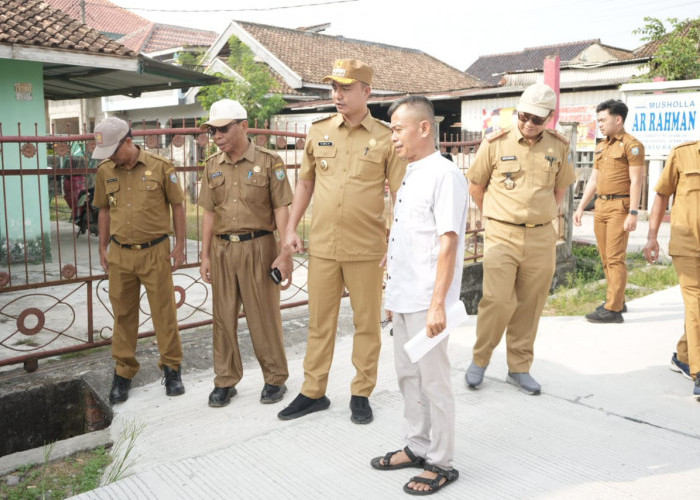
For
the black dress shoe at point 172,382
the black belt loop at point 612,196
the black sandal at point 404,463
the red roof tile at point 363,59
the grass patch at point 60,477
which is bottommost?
the grass patch at point 60,477

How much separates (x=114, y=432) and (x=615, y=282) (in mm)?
4393

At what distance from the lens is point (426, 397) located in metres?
3.04

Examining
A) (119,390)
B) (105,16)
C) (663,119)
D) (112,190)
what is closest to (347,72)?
(112,190)

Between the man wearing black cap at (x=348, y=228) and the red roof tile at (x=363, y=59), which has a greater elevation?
the red roof tile at (x=363, y=59)

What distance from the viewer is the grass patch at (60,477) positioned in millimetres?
3275

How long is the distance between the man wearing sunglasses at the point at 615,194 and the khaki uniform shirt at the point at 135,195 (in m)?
3.68

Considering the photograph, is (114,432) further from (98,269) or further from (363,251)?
(98,269)

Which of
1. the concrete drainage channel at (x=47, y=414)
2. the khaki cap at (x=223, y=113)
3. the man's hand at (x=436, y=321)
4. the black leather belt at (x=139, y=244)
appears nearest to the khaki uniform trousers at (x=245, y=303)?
the black leather belt at (x=139, y=244)

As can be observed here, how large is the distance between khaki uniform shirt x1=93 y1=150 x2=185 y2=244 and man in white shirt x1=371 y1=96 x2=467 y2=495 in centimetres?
172

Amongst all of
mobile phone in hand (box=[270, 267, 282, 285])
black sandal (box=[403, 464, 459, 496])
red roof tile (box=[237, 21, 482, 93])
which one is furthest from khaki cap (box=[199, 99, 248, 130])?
red roof tile (box=[237, 21, 482, 93])

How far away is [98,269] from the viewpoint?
838 centimetres

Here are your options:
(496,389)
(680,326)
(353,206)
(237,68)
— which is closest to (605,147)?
(680,326)

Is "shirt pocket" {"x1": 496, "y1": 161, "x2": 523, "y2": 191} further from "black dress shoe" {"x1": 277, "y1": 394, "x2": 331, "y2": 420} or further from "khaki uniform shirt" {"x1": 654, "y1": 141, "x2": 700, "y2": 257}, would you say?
"black dress shoe" {"x1": 277, "y1": 394, "x2": 331, "y2": 420}

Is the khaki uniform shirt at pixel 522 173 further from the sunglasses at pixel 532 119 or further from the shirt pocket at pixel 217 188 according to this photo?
the shirt pocket at pixel 217 188
